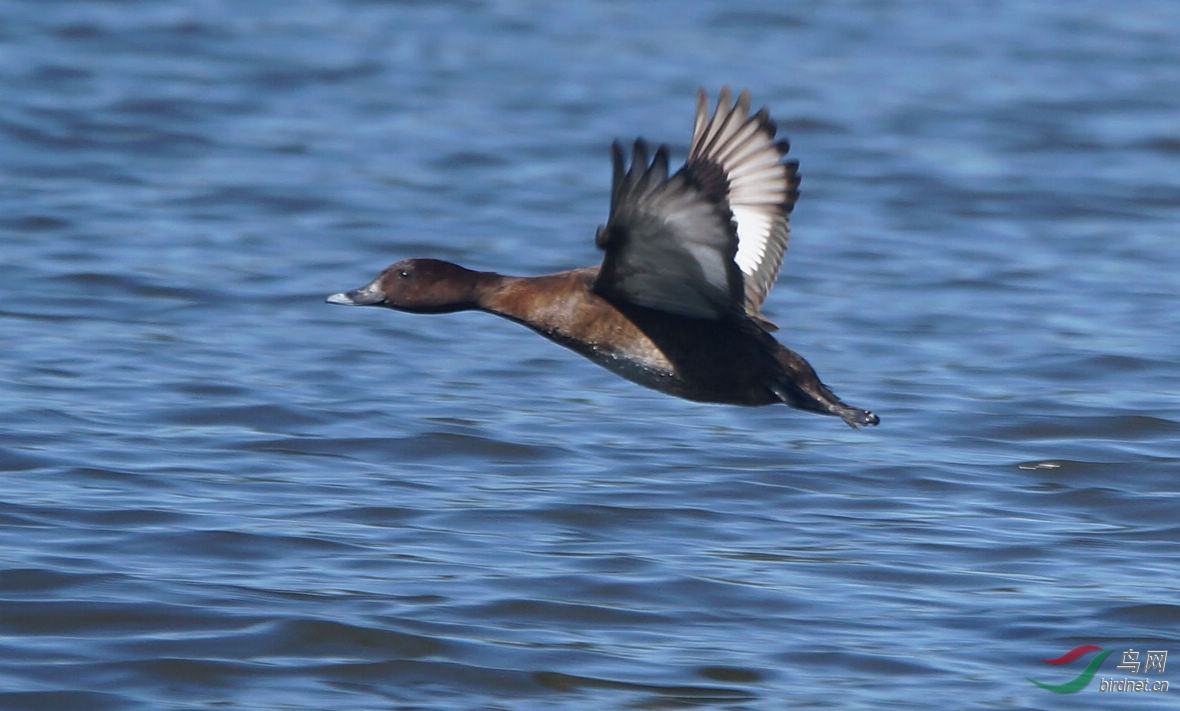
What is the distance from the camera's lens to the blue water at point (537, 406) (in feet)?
18.7

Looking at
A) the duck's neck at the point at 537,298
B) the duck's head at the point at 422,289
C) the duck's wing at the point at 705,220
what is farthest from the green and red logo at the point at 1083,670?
the duck's head at the point at 422,289

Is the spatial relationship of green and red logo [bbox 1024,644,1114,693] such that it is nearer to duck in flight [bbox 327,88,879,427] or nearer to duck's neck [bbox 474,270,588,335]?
duck in flight [bbox 327,88,879,427]

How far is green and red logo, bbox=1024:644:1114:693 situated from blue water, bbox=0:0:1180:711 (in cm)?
4

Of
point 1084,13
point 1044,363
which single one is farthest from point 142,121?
point 1084,13

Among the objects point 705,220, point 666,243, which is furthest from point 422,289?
point 705,220

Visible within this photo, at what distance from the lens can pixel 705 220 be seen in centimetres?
534

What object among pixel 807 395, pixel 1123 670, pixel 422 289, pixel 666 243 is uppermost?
pixel 666 243

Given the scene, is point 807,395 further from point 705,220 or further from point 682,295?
point 705,220

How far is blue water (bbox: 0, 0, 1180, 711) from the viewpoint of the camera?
18.7 ft

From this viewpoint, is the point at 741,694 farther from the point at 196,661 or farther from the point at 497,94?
the point at 497,94

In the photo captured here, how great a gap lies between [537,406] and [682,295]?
2.60 meters

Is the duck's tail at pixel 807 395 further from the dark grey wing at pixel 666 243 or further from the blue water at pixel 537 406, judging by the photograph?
the blue water at pixel 537 406

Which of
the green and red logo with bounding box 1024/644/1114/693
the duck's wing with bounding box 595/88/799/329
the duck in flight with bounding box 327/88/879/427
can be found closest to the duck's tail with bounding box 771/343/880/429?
the duck in flight with bounding box 327/88/879/427

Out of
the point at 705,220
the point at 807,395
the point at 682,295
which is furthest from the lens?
the point at 807,395
